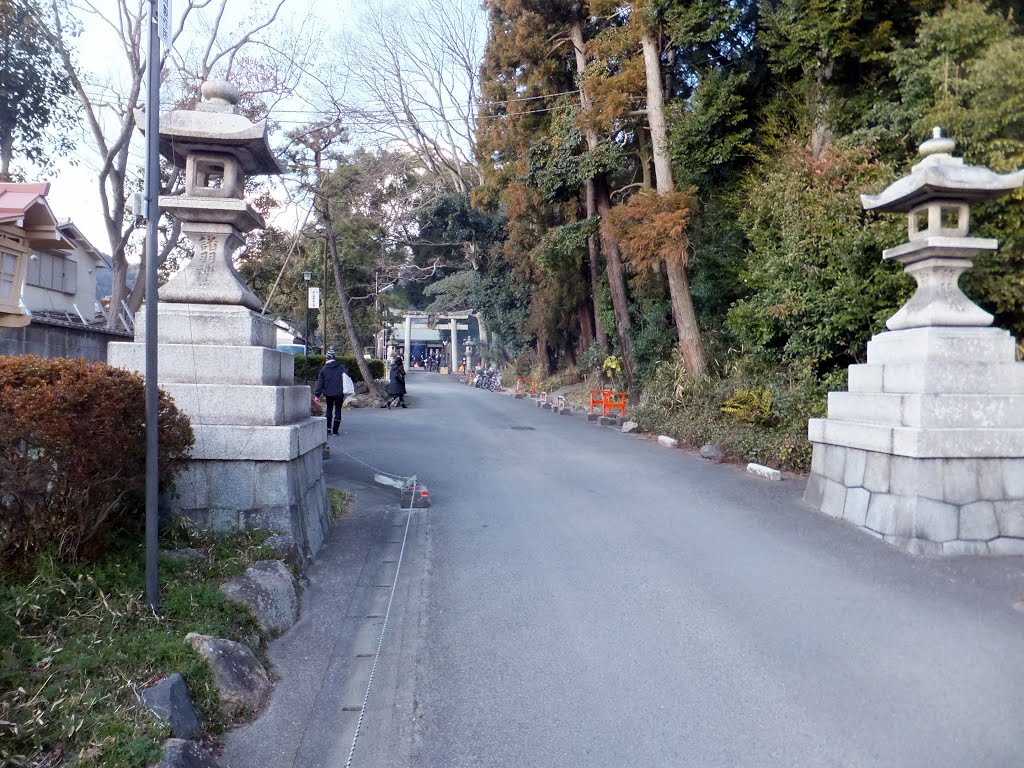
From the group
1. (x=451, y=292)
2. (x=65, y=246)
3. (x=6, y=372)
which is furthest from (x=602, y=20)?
(x=451, y=292)

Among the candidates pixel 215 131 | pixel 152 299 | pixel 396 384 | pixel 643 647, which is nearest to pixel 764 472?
pixel 643 647

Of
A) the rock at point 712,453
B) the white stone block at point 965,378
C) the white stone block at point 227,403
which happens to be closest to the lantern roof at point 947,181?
the white stone block at point 965,378

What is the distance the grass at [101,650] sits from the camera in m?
3.07

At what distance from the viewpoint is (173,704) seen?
3.45 meters

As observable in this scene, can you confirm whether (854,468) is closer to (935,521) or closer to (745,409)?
(935,521)

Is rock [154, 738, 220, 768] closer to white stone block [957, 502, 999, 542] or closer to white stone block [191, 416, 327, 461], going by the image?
white stone block [191, 416, 327, 461]

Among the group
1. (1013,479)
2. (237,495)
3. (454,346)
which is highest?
(454,346)

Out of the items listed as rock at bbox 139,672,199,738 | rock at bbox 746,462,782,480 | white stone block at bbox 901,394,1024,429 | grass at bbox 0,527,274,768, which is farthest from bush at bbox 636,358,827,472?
rock at bbox 139,672,199,738

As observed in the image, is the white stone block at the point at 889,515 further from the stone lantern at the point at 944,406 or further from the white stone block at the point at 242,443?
the white stone block at the point at 242,443

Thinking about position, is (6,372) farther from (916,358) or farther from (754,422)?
(754,422)

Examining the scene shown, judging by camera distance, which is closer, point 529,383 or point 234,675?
point 234,675

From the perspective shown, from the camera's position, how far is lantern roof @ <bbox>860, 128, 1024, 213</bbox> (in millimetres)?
6504

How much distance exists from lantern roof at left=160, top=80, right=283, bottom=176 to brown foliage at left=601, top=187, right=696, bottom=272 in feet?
31.9

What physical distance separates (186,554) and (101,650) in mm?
1522
